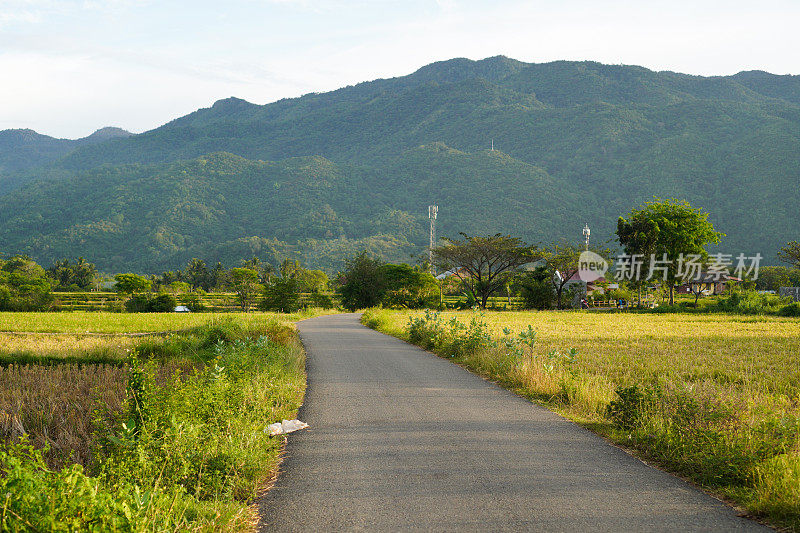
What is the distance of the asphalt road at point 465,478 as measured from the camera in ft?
13.5

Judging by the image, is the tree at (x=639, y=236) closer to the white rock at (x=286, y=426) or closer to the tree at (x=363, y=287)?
the tree at (x=363, y=287)

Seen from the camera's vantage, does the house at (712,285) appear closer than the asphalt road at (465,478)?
No

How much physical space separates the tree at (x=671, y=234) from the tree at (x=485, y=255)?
1231cm

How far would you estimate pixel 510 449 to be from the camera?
595cm

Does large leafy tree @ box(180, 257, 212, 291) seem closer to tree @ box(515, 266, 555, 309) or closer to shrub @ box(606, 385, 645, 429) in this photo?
tree @ box(515, 266, 555, 309)

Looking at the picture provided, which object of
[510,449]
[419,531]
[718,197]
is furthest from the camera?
[718,197]

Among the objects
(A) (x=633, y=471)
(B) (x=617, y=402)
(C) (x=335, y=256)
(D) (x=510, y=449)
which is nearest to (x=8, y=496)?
(D) (x=510, y=449)

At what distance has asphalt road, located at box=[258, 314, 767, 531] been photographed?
4.11 meters

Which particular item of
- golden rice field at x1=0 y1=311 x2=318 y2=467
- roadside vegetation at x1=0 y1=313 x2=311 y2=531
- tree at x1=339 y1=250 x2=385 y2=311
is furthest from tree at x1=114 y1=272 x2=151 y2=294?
roadside vegetation at x1=0 y1=313 x2=311 y2=531

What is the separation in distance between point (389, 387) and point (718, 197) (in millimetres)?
174084

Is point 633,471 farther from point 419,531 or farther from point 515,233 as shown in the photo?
point 515,233

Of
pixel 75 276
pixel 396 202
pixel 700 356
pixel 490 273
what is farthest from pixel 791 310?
pixel 396 202

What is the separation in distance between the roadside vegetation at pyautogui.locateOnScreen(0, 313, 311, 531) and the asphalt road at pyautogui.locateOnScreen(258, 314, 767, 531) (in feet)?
1.49

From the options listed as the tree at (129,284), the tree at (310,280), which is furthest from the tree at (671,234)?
the tree at (129,284)
